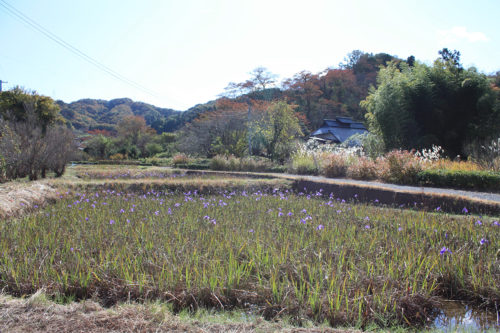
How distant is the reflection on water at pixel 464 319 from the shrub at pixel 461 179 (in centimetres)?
564

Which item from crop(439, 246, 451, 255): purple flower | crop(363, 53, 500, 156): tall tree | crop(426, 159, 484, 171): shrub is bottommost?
crop(439, 246, 451, 255): purple flower

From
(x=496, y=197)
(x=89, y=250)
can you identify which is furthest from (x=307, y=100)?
(x=89, y=250)

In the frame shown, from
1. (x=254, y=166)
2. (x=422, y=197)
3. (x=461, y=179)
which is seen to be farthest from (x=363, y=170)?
(x=254, y=166)

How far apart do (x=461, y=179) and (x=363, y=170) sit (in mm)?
2650

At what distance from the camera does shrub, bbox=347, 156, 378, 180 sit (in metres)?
9.14

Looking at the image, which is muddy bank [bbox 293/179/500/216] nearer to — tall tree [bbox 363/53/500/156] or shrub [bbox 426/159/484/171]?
shrub [bbox 426/159/484/171]

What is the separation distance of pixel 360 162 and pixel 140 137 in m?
26.5

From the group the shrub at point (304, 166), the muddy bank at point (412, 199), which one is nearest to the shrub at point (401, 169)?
the muddy bank at point (412, 199)

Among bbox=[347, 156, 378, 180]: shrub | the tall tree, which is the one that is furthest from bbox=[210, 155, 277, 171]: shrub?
the tall tree

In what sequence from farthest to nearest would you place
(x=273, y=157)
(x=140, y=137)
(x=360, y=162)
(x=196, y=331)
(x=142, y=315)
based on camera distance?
(x=140, y=137) < (x=273, y=157) < (x=360, y=162) < (x=142, y=315) < (x=196, y=331)

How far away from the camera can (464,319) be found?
237 centimetres

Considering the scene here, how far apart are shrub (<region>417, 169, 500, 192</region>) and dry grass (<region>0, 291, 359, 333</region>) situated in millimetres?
6938

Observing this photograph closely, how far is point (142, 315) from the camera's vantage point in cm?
202

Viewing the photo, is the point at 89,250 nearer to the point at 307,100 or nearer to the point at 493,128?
the point at 493,128
